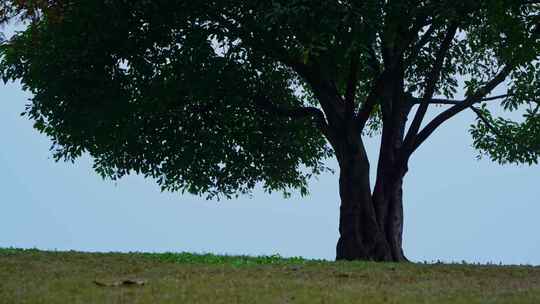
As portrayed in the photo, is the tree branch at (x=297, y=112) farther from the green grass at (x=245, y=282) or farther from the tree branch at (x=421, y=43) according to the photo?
the green grass at (x=245, y=282)

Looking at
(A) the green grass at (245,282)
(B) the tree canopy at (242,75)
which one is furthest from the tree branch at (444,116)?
(A) the green grass at (245,282)

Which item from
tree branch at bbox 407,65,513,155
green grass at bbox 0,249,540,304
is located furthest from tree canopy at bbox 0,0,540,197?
green grass at bbox 0,249,540,304

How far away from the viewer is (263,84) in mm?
26266

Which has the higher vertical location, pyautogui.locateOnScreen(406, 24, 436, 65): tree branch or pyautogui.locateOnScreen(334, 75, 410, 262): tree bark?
pyautogui.locateOnScreen(406, 24, 436, 65): tree branch

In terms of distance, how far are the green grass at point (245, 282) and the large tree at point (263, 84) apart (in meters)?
6.98

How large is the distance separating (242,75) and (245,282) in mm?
13306

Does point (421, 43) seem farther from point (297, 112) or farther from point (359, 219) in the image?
point (359, 219)

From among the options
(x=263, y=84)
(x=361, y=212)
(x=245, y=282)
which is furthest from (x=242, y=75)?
(x=245, y=282)

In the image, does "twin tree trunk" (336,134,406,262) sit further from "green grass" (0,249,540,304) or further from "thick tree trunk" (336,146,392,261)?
"green grass" (0,249,540,304)

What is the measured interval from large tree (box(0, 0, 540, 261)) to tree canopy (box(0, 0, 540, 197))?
0.06 meters

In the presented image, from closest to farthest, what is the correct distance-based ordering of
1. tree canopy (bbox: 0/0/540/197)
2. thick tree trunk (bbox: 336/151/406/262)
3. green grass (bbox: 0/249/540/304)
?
green grass (bbox: 0/249/540/304) < tree canopy (bbox: 0/0/540/197) < thick tree trunk (bbox: 336/151/406/262)

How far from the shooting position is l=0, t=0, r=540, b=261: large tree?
21000mm

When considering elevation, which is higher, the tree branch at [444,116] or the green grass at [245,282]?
the tree branch at [444,116]

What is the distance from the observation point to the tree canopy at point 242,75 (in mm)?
20703
